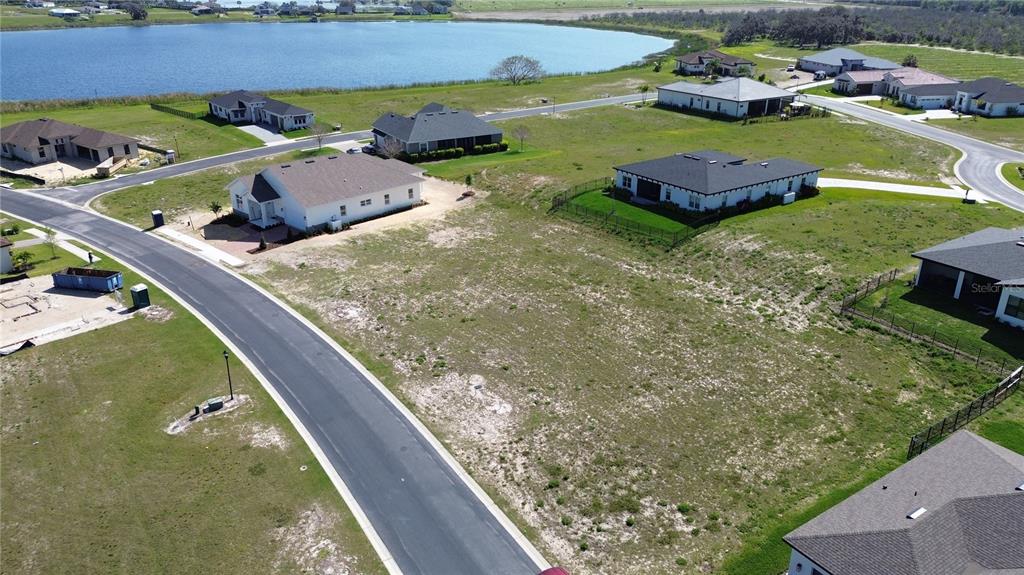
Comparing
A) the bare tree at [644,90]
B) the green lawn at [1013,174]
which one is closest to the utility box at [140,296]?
the green lawn at [1013,174]

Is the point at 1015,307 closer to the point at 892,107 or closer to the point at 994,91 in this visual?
the point at 892,107

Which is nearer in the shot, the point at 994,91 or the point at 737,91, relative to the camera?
the point at 994,91

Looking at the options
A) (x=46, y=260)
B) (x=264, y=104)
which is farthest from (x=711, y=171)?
(x=264, y=104)

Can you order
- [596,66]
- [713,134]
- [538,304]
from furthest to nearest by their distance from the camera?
1. [596,66]
2. [713,134]
3. [538,304]

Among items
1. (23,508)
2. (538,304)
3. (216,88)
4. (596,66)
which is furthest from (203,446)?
(596,66)

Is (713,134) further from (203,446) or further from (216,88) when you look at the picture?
(216,88)
